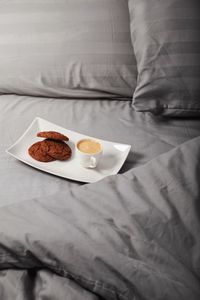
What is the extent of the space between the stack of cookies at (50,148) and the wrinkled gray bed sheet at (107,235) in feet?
0.20

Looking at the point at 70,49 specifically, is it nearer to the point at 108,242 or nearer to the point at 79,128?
the point at 79,128

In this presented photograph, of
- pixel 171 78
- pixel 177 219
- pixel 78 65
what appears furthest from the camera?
pixel 78 65

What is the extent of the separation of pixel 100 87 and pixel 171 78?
0.26 meters

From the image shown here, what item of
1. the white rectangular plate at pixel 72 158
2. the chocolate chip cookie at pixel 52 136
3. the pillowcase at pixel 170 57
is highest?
the pillowcase at pixel 170 57

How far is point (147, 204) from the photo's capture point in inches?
28.5

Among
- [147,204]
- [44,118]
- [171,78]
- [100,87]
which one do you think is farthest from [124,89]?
[147,204]

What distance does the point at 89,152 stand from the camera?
0.99 m

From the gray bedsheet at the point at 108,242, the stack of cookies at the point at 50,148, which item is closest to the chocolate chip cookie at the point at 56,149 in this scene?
the stack of cookies at the point at 50,148

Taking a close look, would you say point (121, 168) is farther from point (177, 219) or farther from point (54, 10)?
point (54, 10)

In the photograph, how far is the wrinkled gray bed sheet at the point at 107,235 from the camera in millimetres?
591

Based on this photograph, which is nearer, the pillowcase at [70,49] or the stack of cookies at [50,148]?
the stack of cookies at [50,148]

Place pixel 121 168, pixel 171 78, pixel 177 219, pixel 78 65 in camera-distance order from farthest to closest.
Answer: pixel 78 65 < pixel 171 78 < pixel 121 168 < pixel 177 219

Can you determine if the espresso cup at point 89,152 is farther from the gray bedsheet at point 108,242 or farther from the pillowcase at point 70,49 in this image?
the pillowcase at point 70,49

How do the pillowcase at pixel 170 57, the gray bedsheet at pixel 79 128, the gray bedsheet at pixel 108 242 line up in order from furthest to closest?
the pillowcase at pixel 170 57 → the gray bedsheet at pixel 79 128 → the gray bedsheet at pixel 108 242
